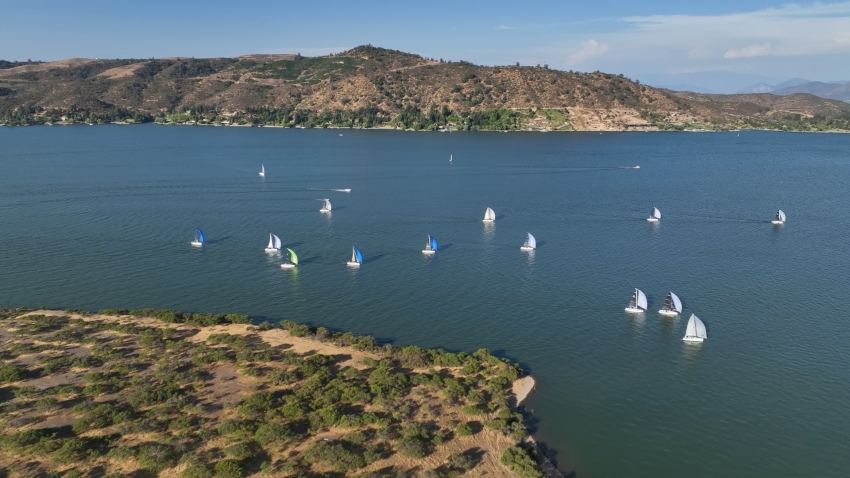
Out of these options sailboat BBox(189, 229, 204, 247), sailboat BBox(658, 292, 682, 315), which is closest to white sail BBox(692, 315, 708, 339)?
sailboat BBox(658, 292, 682, 315)

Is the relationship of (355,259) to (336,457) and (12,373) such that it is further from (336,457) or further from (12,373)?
(336,457)

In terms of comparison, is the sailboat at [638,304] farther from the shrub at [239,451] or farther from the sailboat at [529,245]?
the shrub at [239,451]

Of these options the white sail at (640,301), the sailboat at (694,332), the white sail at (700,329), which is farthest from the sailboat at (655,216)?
the sailboat at (694,332)

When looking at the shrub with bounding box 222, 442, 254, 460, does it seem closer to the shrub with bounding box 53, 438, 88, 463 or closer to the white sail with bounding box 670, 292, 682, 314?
the shrub with bounding box 53, 438, 88, 463

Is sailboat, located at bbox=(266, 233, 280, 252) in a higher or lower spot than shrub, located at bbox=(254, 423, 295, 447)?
higher

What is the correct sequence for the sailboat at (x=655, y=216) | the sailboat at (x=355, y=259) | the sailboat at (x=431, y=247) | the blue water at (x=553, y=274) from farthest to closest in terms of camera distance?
the sailboat at (x=655, y=216) < the sailboat at (x=431, y=247) < the sailboat at (x=355, y=259) < the blue water at (x=553, y=274)
